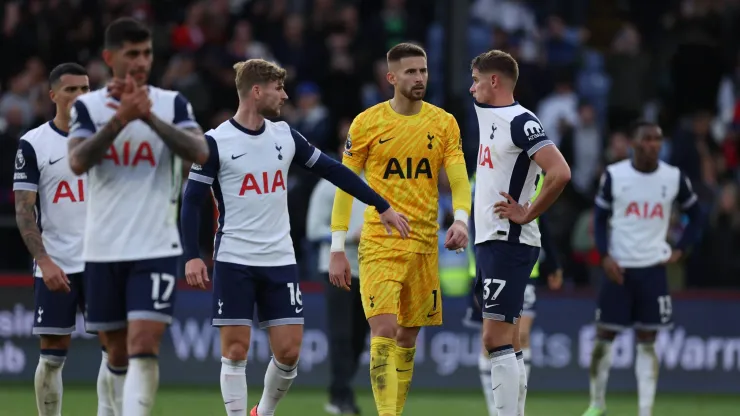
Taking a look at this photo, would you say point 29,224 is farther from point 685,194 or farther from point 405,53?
point 685,194

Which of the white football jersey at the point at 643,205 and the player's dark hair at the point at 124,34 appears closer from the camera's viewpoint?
the player's dark hair at the point at 124,34

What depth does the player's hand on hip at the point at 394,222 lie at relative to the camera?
9180mm

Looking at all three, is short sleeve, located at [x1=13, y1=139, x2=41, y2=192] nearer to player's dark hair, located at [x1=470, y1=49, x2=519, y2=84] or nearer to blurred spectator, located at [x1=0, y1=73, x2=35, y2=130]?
player's dark hair, located at [x1=470, y1=49, x2=519, y2=84]

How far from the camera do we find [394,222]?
9.17 meters

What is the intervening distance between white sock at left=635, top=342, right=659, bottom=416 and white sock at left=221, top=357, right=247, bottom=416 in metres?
4.69

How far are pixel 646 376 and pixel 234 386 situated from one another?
483 centimetres

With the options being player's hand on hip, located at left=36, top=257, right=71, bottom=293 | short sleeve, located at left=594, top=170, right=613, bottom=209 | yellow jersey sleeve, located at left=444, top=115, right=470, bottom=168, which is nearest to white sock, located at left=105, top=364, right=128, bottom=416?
player's hand on hip, located at left=36, top=257, right=71, bottom=293

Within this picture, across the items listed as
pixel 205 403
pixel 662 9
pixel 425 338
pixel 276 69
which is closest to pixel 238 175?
pixel 276 69

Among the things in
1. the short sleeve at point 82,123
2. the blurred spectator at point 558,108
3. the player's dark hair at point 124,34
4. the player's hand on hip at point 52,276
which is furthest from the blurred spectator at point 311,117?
the player's dark hair at point 124,34

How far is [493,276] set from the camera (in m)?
9.65

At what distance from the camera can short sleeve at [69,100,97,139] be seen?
7883mm

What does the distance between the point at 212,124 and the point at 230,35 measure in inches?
105

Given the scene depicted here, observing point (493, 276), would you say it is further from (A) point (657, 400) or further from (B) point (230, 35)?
(B) point (230, 35)

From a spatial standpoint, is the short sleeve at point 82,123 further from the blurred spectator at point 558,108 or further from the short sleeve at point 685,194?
the blurred spectator at point 558,108
